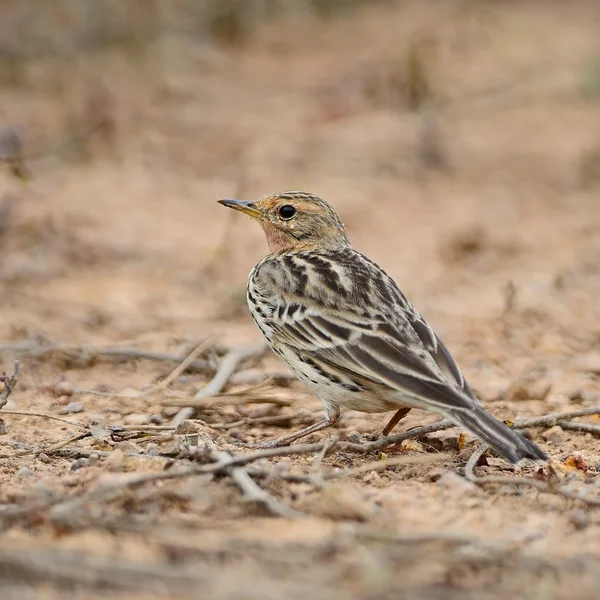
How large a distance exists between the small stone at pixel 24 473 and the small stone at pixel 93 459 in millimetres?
244

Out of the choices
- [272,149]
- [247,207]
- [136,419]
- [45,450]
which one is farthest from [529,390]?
[272,149]

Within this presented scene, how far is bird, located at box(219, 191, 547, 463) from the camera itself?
177 inches

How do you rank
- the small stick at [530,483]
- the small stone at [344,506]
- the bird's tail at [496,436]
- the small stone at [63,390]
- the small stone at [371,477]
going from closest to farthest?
the small stone at [344,506], the small stick at [530,483], the bird's tail at [496,436], the small stone at [371,477], the small stone at [63,390]

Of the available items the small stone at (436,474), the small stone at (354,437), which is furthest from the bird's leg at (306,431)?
the small stone at (436,474)

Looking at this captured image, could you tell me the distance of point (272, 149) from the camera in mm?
11023

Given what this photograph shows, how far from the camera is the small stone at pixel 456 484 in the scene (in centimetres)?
431

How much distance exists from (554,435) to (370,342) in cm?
110

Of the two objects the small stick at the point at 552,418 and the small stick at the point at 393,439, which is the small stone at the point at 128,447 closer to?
the small stick at the point at 393,439

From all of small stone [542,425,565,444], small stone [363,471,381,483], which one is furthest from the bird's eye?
small stone [363,471,381,483]

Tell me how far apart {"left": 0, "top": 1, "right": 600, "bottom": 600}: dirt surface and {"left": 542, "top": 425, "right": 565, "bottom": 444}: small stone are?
19 mm

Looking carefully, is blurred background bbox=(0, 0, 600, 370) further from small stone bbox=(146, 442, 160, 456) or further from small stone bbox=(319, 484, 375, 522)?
small stone bbox=(319, 484, 375, 522)

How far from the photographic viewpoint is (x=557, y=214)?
995 cm

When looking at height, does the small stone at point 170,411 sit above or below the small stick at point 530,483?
above

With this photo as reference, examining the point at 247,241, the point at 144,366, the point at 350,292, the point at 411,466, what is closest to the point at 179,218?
the point at 247,241
